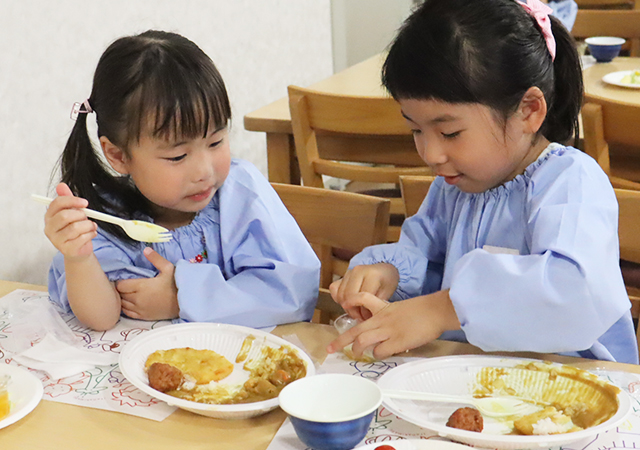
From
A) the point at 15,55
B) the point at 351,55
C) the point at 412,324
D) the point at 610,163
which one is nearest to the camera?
the point at 412,324

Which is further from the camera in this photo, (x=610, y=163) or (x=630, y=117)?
(x=610, y=163)

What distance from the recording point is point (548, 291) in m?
0.97

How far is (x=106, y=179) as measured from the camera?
4.54 feet

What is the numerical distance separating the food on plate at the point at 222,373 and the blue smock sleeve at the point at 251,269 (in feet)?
0.39

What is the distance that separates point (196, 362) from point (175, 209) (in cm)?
42

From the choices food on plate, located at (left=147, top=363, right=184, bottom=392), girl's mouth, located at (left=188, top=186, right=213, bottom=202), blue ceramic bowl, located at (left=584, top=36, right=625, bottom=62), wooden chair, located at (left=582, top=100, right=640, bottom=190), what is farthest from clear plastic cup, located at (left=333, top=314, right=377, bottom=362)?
blue ceramic bowl, located at (left=584, top=36, right=625, bottom=62)

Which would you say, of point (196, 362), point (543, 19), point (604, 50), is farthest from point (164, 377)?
point (604, 50)

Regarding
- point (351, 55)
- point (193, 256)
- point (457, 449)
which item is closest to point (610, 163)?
point (193, 256)

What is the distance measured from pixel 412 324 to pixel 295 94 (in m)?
1.23

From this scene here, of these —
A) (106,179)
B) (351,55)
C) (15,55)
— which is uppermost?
(15,55)

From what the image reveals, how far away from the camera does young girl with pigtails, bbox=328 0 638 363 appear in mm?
981

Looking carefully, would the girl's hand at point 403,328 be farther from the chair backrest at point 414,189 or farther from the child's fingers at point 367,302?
the chair backrest at point 414,189

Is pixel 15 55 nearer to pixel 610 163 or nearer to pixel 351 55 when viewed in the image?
pixel 610 163

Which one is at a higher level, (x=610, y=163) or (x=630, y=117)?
(x=630, y=117)
